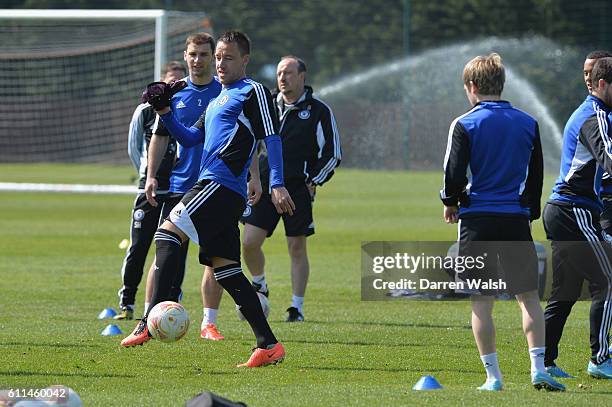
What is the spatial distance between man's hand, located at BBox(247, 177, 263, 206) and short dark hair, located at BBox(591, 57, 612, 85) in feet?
8.03

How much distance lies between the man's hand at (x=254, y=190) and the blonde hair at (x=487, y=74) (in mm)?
2116

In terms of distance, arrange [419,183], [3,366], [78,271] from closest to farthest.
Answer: [3,366], [78,271], [419,183]

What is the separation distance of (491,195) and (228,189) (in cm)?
195

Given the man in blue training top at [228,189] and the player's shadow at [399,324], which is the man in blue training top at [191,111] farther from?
the player's shadow at [399,324]

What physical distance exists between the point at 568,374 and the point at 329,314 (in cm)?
374

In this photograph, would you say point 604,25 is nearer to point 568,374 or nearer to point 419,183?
point 419,183

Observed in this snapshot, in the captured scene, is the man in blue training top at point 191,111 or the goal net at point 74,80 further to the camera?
the goal net at point 74,80

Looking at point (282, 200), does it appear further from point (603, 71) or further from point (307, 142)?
point (307, 142)

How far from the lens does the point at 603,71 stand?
7.88m

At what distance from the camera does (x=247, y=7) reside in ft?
144

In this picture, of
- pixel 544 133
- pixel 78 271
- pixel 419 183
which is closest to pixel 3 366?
pixel 78 271

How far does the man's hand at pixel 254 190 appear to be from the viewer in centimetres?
874

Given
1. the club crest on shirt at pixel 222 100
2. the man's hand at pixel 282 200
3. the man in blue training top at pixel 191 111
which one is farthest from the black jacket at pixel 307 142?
the man's hand at pixel 282 200

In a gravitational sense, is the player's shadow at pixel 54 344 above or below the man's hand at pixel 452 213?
below
